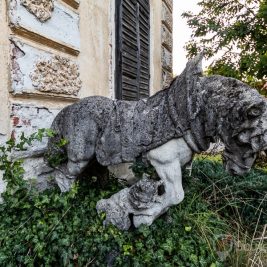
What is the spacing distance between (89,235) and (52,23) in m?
1.49

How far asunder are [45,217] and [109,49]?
2023 millimetres

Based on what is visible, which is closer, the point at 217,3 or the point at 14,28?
the point at 14,28

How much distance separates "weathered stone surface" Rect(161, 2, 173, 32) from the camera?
18.2 ft

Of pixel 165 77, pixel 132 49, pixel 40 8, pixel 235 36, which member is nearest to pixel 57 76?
pixel 40 8

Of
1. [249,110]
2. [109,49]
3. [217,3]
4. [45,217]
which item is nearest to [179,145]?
[249,110]

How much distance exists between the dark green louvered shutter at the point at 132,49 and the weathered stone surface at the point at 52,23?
1038 mm

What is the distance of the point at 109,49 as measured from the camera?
3479 mm

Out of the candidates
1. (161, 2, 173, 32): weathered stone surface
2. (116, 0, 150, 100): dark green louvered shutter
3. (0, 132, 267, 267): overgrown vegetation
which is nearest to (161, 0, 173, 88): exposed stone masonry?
(161, 2, 173, 32): weathered stone surface

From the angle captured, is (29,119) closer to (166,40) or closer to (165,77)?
(165,77)

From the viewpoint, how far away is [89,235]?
6.31 ft

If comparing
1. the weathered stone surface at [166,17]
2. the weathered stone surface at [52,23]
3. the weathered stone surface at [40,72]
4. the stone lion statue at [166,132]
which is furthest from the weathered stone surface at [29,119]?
the weathered stone surface at [166,17]

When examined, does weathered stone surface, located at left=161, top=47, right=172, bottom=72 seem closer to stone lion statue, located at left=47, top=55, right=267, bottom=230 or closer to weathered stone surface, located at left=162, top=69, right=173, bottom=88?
weathered stone surface, located at left=162, top=69, right=173, bottom=88

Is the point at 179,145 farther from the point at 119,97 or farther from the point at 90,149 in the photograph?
the point at 119,97

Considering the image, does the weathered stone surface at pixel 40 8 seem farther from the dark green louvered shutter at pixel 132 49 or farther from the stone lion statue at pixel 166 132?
the dark green louvered shutter at pixel 132 49
